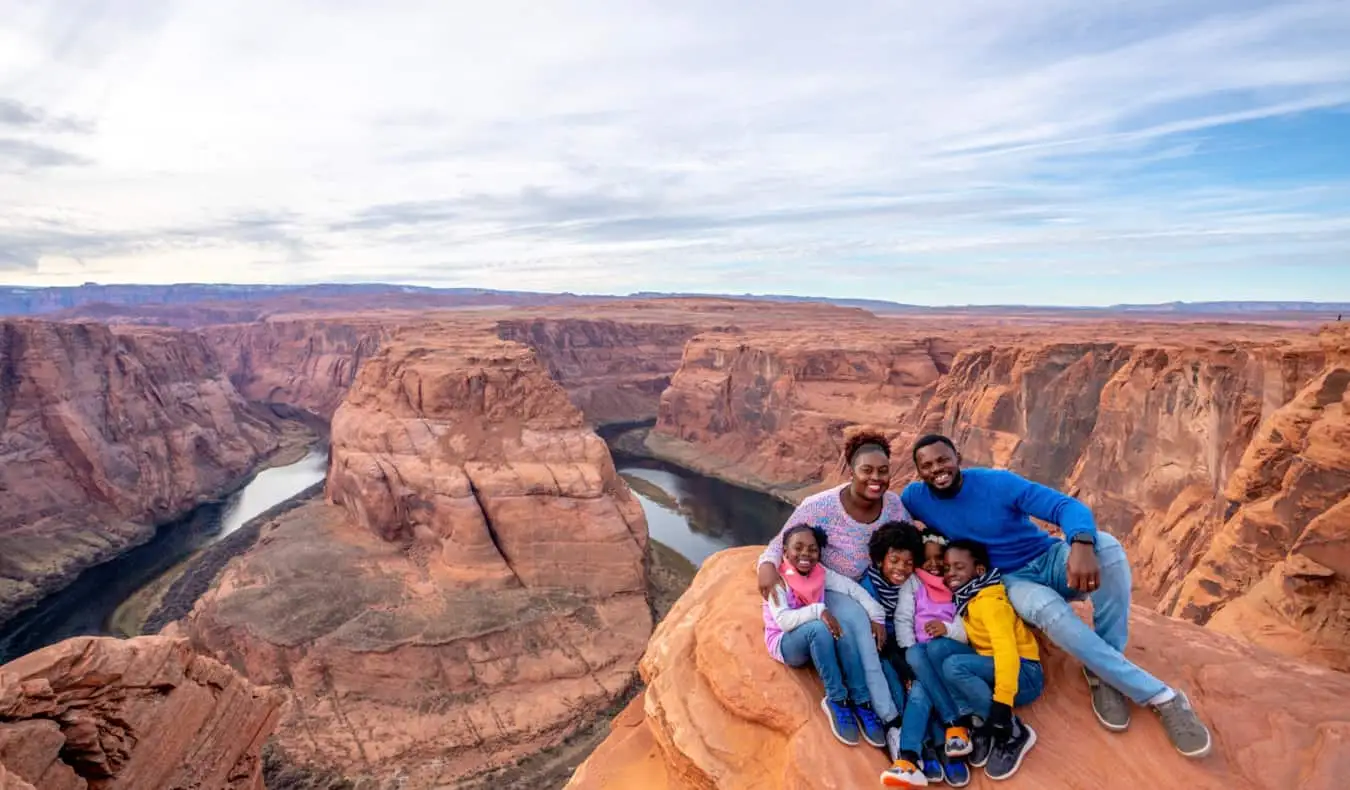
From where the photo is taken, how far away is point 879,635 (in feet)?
20.8

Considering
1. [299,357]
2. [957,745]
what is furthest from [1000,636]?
[299,357]

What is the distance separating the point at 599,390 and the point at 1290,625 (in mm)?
68565

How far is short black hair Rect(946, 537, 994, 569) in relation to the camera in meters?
6.24

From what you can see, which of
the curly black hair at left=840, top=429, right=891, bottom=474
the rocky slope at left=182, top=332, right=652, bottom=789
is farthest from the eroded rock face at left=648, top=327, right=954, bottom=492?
the curly black hair at left=840, top=429, right=891, bottom=474

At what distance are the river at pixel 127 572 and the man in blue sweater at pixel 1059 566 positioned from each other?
3452cm

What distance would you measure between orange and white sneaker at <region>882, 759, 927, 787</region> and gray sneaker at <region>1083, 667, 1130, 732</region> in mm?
1554

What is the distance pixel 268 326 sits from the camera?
3807 inches

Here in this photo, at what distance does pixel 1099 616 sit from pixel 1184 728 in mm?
929

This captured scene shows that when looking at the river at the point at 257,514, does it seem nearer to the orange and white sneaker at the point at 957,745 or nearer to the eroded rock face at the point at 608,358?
the eroded rock face at the point at 608,358

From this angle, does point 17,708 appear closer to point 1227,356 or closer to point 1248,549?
point 1248,549

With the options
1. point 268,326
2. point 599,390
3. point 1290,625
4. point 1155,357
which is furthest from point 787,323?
point 1290,625

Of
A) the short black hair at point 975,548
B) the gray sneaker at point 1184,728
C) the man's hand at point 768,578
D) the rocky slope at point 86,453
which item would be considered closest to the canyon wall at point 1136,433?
the gray sneaker at point 1184,728

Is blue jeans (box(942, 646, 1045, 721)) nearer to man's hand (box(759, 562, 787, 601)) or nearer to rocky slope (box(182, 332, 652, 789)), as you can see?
man's hand (box(759, 562, 787, 601))

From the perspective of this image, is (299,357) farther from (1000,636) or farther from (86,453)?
(1000,636)
